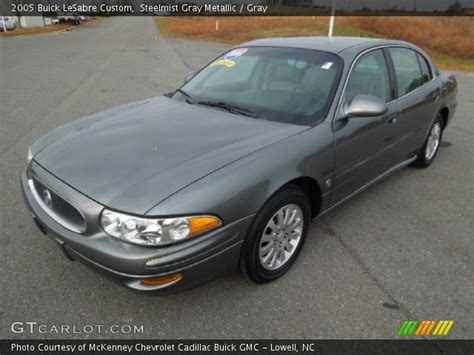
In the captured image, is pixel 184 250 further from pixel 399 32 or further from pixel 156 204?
pixel 399 32

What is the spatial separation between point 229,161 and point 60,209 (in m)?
1.08

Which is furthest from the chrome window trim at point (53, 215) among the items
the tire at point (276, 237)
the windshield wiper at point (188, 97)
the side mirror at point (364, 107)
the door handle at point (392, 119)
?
the door handle at point (392, 119)

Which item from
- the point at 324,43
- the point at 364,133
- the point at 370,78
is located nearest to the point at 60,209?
the point at 364,133

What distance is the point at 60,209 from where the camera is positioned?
88.4 inches

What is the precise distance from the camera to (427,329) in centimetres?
227

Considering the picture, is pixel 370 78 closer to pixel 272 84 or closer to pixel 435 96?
pixel 272 84

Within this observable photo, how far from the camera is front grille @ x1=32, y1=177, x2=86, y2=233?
2.12 m

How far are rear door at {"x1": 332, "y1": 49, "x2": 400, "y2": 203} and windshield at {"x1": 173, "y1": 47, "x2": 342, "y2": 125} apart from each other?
0.69ft

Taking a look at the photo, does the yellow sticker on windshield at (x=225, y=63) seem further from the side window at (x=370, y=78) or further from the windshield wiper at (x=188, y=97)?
the side window at (x=370, y=78)

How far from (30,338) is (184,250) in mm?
1080

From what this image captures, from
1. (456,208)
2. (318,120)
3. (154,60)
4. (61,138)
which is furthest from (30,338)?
(154,60)

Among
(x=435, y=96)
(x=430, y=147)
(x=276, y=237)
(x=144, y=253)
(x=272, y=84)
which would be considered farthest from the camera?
(x=430, y=147)

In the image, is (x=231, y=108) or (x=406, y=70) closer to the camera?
(x=231, y=108)
